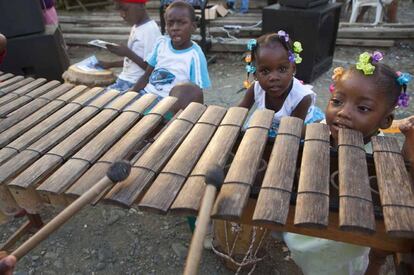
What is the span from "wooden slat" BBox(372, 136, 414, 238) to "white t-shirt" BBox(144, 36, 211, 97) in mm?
1684

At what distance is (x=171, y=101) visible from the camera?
1.99 metres

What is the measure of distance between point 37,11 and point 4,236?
2331 mm

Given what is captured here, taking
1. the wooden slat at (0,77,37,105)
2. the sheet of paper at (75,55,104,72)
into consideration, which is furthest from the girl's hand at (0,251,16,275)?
the sheet of paper at (75,55,104,72)

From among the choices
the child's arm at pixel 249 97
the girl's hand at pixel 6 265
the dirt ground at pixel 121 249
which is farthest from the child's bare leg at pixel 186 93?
the girl's hand at pixel 6 265

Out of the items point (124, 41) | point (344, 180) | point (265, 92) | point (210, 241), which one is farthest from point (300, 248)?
point (124, 41)

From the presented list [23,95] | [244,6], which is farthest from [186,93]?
[244,6]

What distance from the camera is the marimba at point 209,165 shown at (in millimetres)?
1206

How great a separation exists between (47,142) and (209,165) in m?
0.83

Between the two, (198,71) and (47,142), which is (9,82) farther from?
(198,71)

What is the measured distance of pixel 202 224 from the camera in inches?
38.4

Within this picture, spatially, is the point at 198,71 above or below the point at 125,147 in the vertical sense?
below

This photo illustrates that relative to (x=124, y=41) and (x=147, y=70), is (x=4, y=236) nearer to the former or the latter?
(x=147, y=70)

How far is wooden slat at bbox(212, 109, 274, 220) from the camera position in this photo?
1204mm

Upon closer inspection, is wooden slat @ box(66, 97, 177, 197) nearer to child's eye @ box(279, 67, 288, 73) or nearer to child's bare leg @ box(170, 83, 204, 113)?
child's bare leg @ box(170, 83, 204, 113)
